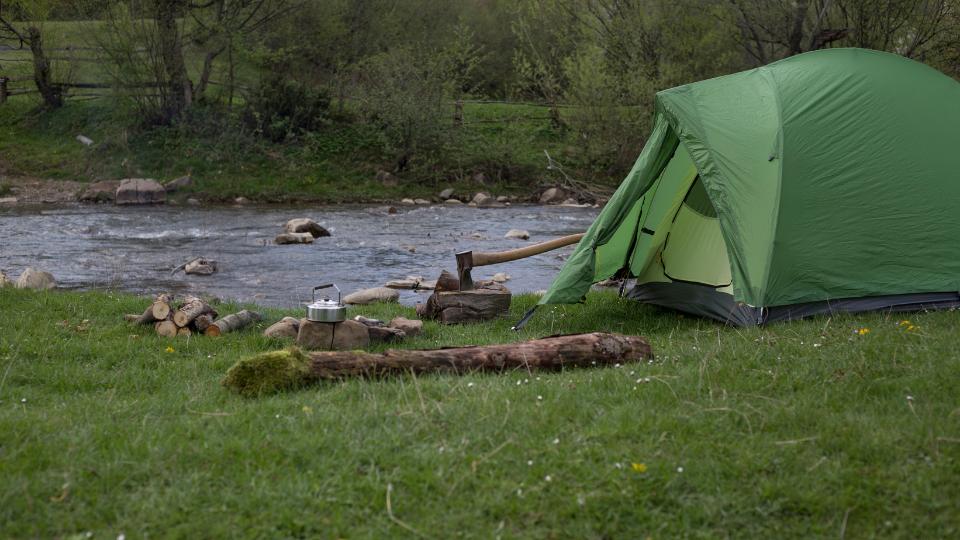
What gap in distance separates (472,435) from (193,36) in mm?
23890

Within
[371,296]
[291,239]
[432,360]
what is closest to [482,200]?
[291,239]

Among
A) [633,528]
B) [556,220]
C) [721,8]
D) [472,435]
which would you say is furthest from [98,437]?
[721,8]

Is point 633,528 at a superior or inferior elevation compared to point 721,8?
inferior

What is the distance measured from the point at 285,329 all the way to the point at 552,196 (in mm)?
17298

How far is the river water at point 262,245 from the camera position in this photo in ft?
40.9

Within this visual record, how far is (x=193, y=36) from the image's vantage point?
25828 mm

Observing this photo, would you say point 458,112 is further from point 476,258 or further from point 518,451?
point 518,451

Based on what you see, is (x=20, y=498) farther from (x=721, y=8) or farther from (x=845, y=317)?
(x=721, y=8)

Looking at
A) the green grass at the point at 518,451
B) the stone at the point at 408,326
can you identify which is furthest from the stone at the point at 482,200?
the green grass at the point at 518,451

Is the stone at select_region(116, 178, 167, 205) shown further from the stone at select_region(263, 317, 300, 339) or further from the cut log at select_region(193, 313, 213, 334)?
the stone at select_region(263, 317, 300, 339)

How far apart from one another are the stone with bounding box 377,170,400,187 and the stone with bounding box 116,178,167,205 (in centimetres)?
565

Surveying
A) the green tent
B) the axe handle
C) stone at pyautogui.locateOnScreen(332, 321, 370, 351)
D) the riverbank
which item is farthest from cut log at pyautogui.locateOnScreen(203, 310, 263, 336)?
the riverbank

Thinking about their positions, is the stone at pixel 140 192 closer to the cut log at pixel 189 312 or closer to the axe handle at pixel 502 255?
the cut log at pixel 189 312

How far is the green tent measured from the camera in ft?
25.1
